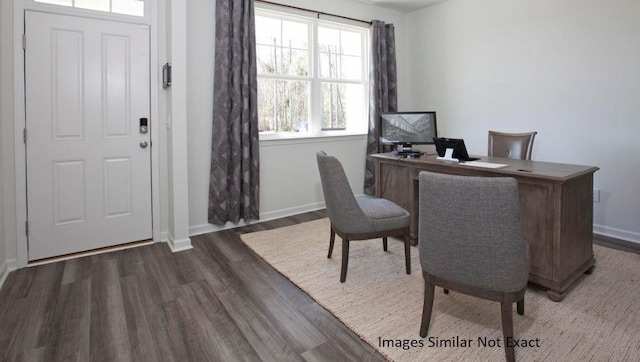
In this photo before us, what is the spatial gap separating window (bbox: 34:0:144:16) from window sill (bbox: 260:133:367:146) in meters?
1.61

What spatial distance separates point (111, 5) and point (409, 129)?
8.97ft

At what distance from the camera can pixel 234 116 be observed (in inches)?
142

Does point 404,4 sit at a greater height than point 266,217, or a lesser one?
greater

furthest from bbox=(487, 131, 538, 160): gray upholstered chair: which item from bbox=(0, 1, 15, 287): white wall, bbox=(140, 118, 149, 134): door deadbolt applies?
bbox=(0, 1, 15, 287): white wall

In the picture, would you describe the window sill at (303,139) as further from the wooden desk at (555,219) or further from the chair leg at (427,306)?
the chair leg at (427,306)

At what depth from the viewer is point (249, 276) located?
8.66 feet

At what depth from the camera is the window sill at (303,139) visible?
13.2ft

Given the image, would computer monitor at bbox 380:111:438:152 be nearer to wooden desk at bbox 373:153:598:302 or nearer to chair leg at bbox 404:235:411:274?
wooden desk at bbox 373:153:598:302

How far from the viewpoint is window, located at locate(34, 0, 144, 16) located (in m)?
2.86

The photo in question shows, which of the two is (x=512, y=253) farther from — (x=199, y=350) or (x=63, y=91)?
(x=63, y=91)

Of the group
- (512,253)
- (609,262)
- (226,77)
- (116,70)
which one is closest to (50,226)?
(116,70)

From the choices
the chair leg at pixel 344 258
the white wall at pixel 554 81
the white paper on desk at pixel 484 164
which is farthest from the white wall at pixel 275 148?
the white paper on desk at pixel 484 164

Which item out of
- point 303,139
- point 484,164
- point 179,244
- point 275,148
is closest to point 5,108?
point 179,244

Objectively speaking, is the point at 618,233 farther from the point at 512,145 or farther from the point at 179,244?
the point at 179,244
